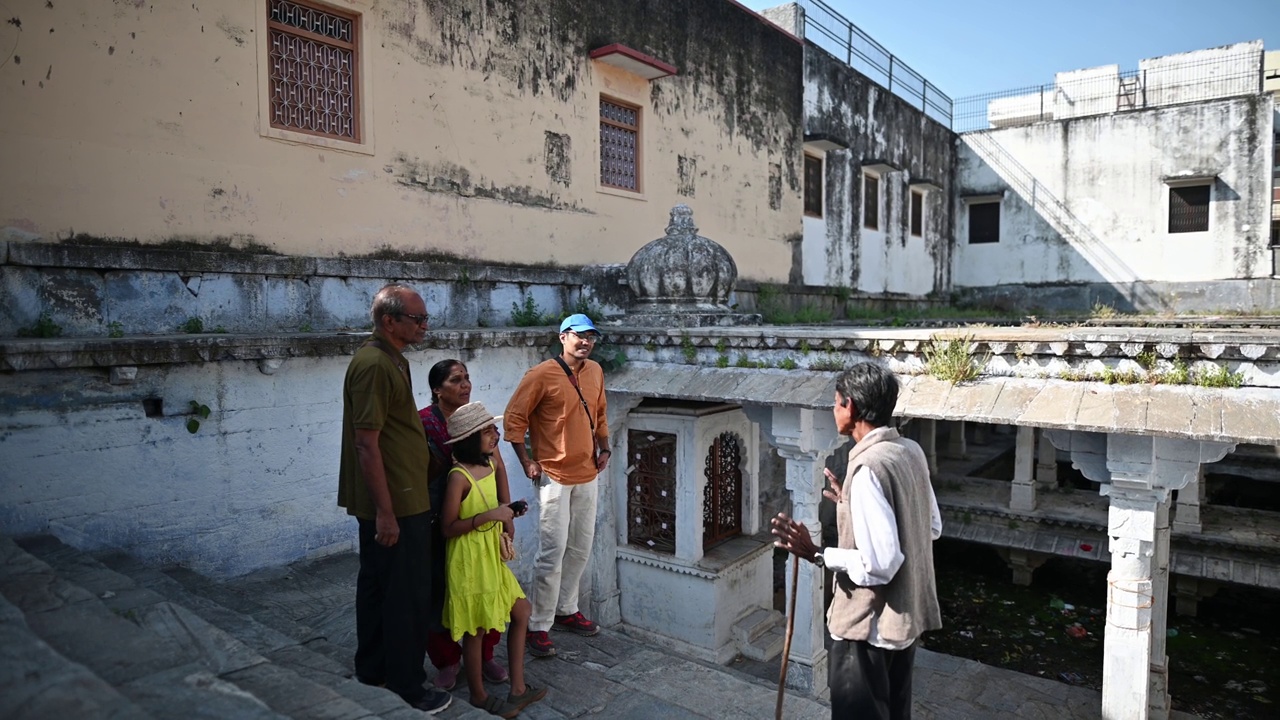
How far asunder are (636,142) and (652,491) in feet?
14.1

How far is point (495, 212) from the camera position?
7.41 metres

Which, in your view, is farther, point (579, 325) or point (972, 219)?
point (972, 219)

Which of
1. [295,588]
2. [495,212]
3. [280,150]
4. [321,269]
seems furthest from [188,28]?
[295,588]

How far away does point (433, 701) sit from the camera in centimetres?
339

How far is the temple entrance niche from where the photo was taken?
7.28 m

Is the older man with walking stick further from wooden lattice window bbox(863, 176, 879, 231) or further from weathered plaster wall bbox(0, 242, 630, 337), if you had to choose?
wooden lattice window bbox(863, 176, 879, 231)

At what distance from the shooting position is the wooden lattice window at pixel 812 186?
1291 cm

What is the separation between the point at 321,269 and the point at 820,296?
359 inches

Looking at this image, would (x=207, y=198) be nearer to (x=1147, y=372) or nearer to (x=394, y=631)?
(x=394, y=631)

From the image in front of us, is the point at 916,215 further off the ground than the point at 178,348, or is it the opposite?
the point at 916,215

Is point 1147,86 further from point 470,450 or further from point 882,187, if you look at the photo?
point 470,450

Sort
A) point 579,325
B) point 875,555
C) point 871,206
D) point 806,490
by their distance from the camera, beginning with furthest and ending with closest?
point 871,206 < point 806,490 < point 579,325 < point 875,555

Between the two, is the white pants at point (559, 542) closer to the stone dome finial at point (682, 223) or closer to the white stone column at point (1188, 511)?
the stone dome finial at point (682, 223)

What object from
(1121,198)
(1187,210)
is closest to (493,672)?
(1121,198)
